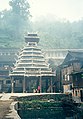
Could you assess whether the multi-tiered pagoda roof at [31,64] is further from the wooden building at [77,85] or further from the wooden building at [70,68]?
the wooden building at [77,85]

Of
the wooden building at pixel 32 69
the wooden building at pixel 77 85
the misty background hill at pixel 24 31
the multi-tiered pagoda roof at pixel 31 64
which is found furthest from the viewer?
the misty background hill at pixel 24 31

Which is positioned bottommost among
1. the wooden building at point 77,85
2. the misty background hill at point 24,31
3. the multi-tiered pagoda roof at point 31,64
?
the wooden building at point 77,85

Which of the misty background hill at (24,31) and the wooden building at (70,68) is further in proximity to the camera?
the misty background hill at (24,31)

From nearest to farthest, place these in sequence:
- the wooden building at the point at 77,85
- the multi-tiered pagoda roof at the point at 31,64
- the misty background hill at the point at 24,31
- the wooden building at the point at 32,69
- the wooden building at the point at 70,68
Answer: the wooden building at the point at 77,85 < the wooden building at the point at 32,69 < the multi-tiered pagoda roof at the point at 31,64 < the wooden building at the point at 70,68 < the misty background hill at the point at 24,31

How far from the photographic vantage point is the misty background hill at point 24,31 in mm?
101562

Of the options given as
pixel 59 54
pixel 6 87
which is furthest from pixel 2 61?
pixel 59 54

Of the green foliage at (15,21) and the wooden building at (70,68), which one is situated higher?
the green foliage at (15,21)

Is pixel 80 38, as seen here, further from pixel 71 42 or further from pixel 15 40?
pixel 15 40

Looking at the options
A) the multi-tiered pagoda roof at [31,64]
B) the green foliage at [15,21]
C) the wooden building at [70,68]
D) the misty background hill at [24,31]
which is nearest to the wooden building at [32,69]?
the multi-tiered pagoda roof at [31,64]

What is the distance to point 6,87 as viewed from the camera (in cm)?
6247

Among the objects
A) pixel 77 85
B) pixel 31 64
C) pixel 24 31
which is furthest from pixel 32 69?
pixel 24 31

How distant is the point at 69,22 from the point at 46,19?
17.4m

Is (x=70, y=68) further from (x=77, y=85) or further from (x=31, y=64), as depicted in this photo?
(x=31, y=64)

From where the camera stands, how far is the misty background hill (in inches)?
3999
